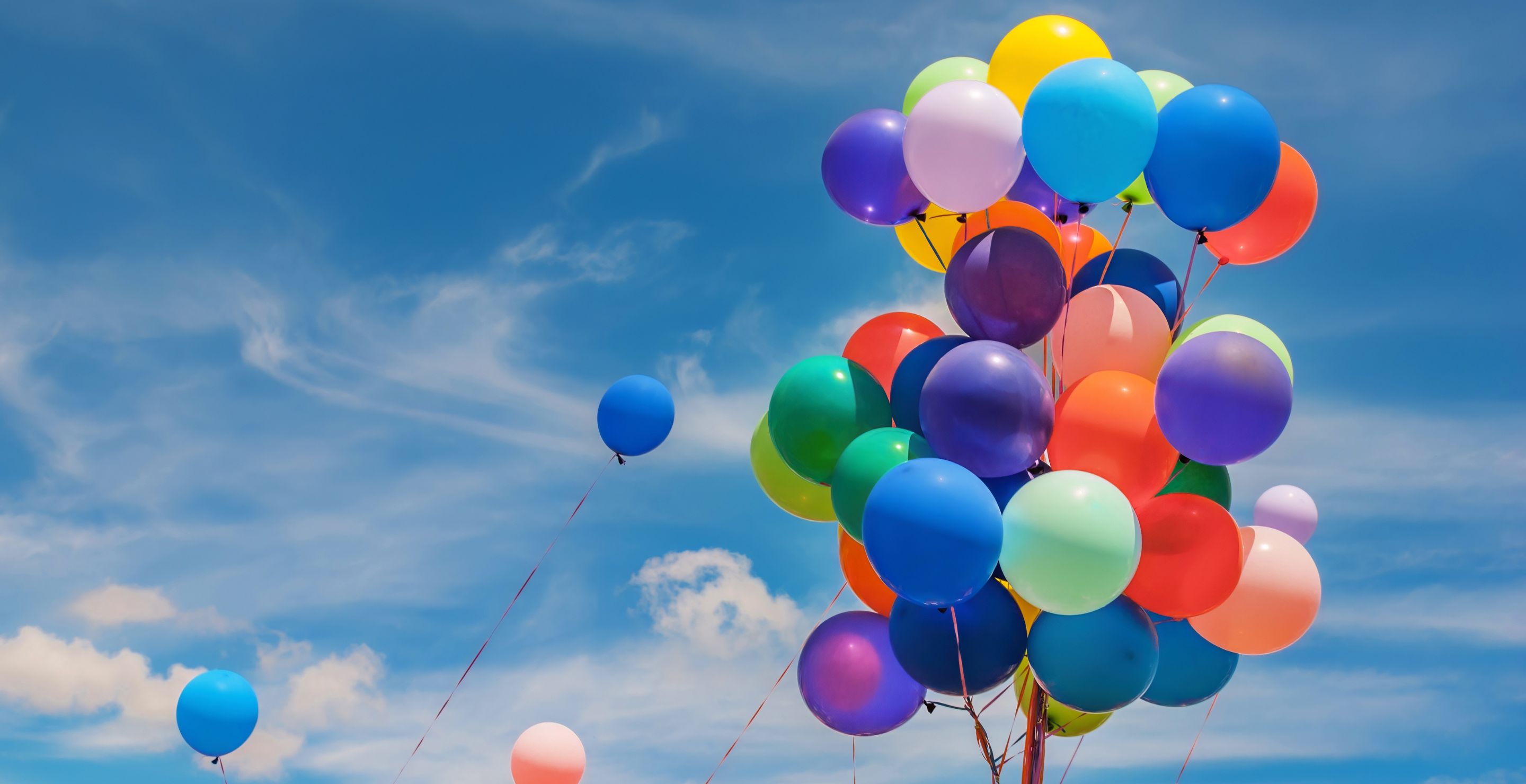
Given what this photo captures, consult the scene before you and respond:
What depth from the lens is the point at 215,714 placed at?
705 cm

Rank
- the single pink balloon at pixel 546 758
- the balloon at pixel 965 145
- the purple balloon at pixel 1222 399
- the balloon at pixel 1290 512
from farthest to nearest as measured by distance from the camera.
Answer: the single pink balloon at pixel 546 758 < the balloon at pixel 1290 512 < the balloon at pixel 965 145 < the purple balloon at pixel 1222 399

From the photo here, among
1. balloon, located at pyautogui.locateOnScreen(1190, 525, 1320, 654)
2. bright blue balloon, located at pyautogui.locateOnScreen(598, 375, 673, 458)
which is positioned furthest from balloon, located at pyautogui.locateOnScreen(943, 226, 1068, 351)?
bright blue balloon, located at pyautogui.locateOnScreen(598, 375, 673, 458)

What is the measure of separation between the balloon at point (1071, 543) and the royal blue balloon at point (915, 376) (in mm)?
902

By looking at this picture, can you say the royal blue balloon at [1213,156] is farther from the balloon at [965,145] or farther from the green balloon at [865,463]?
the green balloon at [865,463]

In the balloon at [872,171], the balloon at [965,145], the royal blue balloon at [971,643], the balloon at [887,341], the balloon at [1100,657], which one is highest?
the balloon at [872,171]

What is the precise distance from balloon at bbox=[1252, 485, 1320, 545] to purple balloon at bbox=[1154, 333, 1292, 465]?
6.35ft

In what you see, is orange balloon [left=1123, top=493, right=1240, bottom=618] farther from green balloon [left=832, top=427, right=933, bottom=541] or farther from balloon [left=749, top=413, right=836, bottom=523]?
balloon [left=749, top=413, right=836, bottom=523]

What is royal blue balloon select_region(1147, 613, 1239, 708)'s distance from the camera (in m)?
5.76

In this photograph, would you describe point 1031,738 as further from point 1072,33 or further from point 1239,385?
point 1072,33

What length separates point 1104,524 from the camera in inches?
193

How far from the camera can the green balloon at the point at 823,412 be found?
5.84 meters

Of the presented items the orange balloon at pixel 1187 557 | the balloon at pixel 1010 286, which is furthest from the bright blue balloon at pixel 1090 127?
the orange balloon at pixel 1187 557

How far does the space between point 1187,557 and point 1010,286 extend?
4.94 ft

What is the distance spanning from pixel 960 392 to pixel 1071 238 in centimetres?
172
